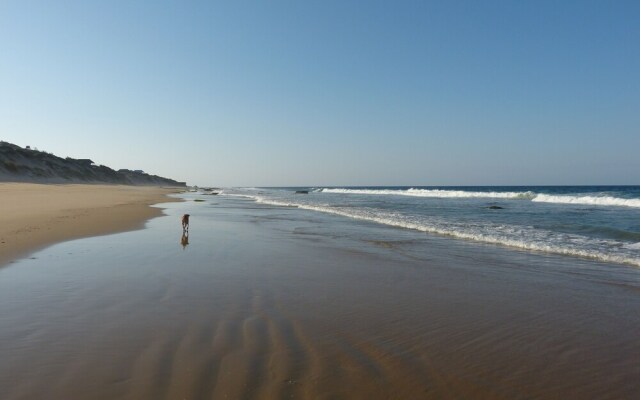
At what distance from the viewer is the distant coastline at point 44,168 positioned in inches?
2562

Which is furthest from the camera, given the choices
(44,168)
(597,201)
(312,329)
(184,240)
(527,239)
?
(44,168)

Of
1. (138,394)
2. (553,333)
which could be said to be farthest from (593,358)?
(138,394)

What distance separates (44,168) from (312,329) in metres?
86.0

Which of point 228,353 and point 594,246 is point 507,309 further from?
point 594,246

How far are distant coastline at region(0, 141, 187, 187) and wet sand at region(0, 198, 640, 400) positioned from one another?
Answer: 67.9m

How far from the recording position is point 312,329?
17.5ft

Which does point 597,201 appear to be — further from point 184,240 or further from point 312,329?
point 312,329

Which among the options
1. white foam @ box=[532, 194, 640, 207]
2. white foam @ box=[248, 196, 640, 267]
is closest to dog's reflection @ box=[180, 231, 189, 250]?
white foam @ box=[248, 196, 640, 267]

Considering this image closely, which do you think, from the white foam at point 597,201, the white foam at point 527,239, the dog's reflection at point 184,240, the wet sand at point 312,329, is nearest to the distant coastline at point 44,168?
the dog's reflection at point 184,240

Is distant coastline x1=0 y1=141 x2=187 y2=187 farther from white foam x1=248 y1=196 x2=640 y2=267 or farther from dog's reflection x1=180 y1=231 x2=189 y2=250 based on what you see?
white foam x1=248 y1=196 x2=640 y2=267

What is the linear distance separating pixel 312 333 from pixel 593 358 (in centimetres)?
322

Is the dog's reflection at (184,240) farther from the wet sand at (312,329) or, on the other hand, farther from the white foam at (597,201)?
the white foam at (597,201)

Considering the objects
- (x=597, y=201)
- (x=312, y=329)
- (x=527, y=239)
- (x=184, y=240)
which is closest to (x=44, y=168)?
(x=184, y=240)

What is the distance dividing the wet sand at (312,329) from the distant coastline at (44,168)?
223 ft
